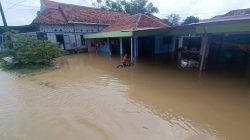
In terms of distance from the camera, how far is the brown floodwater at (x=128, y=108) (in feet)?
13.4

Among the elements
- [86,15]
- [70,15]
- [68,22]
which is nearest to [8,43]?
[68,22]

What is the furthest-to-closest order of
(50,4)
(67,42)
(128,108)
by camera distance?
(50,4)
(67,42)
(128,108)

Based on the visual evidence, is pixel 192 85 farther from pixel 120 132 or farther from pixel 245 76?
pixel 120 132

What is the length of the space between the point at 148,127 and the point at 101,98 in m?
2.50

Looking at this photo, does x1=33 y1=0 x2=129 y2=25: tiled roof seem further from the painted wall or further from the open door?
the painted wall

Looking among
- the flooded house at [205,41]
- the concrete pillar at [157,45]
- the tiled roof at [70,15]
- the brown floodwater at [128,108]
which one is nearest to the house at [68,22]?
the tiled roof at [70,15]

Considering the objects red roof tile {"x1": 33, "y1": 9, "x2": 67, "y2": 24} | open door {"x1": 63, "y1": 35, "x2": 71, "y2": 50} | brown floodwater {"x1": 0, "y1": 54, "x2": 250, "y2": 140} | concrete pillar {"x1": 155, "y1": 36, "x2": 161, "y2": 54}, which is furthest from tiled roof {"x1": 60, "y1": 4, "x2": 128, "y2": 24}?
brown floodwater {"x1": 0, "y1": 54, "x2": 250, "y2": 140}

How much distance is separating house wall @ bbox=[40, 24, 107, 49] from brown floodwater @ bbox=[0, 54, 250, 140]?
35.8 ft

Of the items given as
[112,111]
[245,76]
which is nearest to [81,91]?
[112,111]

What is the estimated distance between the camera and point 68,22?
62.7ft

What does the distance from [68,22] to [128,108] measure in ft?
55.3

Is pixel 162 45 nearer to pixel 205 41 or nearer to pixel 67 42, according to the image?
pixel 205 41

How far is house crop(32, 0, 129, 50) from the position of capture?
1820 centimetres

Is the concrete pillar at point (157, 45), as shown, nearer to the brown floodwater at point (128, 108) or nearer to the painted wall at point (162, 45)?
the painted wall at point (162, 45)
